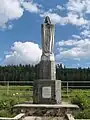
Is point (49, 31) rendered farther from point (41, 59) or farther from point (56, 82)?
point (56, 82)

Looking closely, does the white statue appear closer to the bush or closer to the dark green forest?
the bush

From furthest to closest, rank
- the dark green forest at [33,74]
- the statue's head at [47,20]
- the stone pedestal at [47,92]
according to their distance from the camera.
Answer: the dark green forest at [33,74] < the statue's head at [47,20] < the stone pedestal at [47,92]

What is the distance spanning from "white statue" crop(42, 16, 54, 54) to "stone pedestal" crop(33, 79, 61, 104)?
144 cm

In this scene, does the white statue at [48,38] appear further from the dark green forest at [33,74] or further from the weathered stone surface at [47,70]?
the dark green forest at [33,74]

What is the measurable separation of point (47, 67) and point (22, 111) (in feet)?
8.32

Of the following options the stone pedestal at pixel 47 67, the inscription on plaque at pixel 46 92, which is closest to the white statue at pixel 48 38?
the stone pedestal at pixel 47 67

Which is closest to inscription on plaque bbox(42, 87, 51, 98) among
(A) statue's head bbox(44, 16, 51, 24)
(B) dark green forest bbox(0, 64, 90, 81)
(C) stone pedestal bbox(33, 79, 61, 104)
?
(C) stone pedestal bbox(33, 79, 61, 104)

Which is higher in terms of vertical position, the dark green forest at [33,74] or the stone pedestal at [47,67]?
the dark green forest at [33,74]

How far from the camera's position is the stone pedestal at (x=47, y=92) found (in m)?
14.0

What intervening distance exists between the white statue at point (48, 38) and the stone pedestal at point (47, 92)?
1.44 m

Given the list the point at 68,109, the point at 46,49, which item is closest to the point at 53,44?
the point at 46,49

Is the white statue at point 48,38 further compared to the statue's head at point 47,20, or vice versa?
the statue's head at point 47,20

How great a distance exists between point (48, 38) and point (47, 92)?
2.37 meters

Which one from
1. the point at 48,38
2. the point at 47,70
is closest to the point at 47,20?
the point at 48,38
